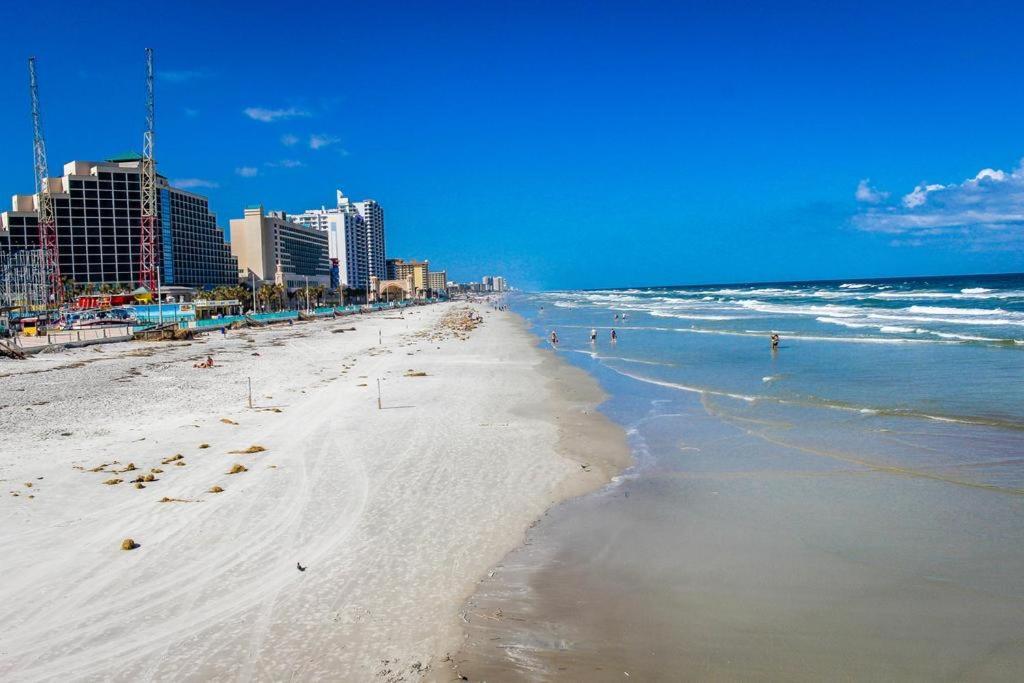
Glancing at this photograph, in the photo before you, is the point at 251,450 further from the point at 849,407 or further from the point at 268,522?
the point at 849,407

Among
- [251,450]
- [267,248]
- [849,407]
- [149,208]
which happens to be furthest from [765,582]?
[267,248]

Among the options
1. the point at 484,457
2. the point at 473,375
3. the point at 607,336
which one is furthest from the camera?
the point at 607,336

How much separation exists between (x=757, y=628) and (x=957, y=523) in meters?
4.59

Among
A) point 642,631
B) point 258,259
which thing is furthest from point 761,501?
point 258,259

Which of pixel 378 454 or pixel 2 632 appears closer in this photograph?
pixel 2 632

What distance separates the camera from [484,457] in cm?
1308

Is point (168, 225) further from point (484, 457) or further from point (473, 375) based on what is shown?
point (484, 457)

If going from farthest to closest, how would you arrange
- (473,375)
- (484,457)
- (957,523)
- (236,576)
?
(473,375) < (484,457) < (957,523) < (236,576)

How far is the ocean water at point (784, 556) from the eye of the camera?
5898 millimetres

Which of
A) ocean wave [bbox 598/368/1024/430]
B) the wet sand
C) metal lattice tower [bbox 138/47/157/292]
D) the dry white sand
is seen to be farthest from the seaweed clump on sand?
metal lattice tower [bbox 138/47/157/292]

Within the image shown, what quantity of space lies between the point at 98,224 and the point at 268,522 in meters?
119

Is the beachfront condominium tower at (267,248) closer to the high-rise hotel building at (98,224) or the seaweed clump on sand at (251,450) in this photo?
the high-rise hotel building at (98,224)

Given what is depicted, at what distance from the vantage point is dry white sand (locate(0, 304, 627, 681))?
6.10 metres

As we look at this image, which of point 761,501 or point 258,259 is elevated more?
point 258,259
